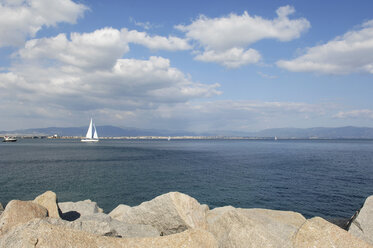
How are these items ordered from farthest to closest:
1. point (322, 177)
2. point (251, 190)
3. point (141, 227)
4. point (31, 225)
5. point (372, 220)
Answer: point (322, 177) < point (251, 190) < point (141, 227) < point (372, 220) < point (31, 225)

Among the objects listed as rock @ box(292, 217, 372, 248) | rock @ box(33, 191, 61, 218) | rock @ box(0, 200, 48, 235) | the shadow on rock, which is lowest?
the shadow on rock

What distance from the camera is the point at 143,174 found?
4812 cm

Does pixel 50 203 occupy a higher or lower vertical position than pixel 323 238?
lower

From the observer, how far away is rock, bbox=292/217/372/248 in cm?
716

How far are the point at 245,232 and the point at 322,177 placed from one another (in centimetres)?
4318

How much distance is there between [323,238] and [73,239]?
272 inches

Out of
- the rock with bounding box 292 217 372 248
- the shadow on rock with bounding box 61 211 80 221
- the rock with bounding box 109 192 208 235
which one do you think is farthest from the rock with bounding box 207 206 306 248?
the shadow on rock with bounding box 61 211 80 221

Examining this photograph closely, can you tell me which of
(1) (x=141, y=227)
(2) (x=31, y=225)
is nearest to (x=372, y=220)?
(1) (x=141, y=227)

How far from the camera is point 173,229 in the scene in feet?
38.3

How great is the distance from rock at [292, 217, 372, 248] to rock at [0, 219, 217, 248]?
107 inches

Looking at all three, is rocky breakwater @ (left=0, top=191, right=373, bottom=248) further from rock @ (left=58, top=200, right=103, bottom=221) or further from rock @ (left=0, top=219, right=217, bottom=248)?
rock @ (left=58, top=200, right=103, bottom=221)

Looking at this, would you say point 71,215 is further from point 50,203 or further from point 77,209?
point 50,203

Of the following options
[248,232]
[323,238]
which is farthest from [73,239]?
[323,238]

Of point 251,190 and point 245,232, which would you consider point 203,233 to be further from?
point 251,190
